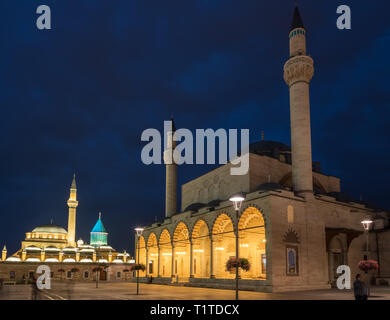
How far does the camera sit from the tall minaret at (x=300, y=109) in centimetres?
3272

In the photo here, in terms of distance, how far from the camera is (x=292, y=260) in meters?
29.1

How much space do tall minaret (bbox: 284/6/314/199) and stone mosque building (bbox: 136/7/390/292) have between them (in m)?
0.08

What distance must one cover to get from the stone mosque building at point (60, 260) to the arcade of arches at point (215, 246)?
11407 mm

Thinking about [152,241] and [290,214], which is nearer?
[290,214]

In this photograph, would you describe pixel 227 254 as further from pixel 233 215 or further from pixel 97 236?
pixel 97 236

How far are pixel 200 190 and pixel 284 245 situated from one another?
1893 cm

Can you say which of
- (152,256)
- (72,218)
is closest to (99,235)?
(72,218)

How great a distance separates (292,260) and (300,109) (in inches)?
509

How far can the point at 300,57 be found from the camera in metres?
34.1

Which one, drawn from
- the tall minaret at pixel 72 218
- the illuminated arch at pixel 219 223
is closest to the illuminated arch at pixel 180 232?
the illuminated arch at pixel 219 223

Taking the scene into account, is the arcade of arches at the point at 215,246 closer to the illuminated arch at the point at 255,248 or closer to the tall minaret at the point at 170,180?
the illuminated arch at the point at 255,248

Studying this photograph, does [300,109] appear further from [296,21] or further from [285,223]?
[285,223]

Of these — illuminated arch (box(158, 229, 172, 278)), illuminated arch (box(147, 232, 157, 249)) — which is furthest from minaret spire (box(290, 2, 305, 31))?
illuminated arch (box(147, 232, 157, 249))

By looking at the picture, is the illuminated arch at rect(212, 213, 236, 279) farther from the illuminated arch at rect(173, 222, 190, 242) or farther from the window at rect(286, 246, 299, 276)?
the window at rect(286, 246, 299, 276)
